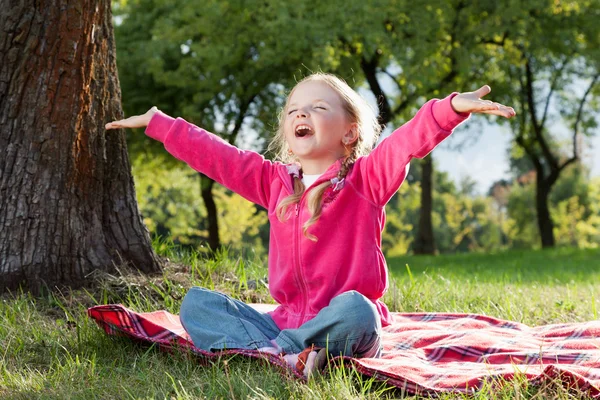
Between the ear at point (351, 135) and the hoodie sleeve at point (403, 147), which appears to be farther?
the ear at point (351, 135)

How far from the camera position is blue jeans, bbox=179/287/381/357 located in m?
2.43

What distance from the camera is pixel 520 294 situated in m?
4.51

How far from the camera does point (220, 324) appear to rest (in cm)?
273

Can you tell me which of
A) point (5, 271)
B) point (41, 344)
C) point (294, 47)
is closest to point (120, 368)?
point (41, 344)

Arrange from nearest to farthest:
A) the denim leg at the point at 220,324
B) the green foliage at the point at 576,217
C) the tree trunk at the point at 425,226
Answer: the denim leg at the point at 220,324 < the tree trunk at the point at 425,226 < the green foliage at the point at 576,217

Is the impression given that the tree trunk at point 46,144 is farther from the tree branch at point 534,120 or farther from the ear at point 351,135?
the tree branch at point 534,120

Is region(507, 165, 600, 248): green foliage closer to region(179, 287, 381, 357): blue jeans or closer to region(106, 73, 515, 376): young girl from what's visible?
region(106, 73, 515, 376): young girl

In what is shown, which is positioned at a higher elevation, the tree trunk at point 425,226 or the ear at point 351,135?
the ear at point 351,135

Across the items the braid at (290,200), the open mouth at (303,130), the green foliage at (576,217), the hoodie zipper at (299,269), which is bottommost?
the green foliage at (576,217)

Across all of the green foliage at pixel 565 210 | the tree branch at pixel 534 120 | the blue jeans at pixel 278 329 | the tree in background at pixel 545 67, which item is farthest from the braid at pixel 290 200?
the green foliage at pixel 565 210

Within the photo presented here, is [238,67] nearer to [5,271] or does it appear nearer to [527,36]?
[527,36]

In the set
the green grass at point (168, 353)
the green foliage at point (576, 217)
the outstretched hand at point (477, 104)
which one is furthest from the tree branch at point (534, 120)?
the green foliage at point (576, 217)

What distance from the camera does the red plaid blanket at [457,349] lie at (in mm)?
2260

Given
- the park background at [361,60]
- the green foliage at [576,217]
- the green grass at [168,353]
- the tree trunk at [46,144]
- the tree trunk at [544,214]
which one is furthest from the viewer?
the green foliage at [576,217]
